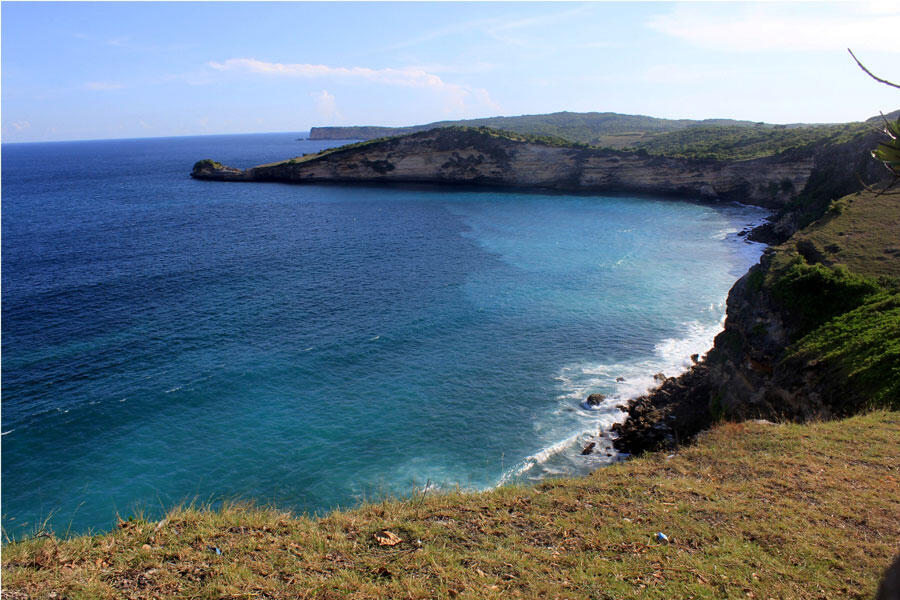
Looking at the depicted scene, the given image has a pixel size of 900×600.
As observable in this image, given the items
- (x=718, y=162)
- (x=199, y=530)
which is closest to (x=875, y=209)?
(x=199, y=530)

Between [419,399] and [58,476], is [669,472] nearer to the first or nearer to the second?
[419,399]

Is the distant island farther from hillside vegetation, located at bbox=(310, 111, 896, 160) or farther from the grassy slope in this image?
hillside vegetation, located at bbox=(310, 111, 896, 160)

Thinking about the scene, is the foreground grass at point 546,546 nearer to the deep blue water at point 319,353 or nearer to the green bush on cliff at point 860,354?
the green bush on cliff at point 860,354

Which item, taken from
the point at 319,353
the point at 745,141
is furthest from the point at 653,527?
the point at 745,141

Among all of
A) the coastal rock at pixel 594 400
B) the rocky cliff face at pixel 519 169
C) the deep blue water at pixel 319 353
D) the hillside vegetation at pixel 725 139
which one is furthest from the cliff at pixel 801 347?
the rocky cliff face at pixel 519 169

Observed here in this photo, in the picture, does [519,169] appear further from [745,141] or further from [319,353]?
[319,353]

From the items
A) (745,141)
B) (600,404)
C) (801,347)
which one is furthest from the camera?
(745,141)

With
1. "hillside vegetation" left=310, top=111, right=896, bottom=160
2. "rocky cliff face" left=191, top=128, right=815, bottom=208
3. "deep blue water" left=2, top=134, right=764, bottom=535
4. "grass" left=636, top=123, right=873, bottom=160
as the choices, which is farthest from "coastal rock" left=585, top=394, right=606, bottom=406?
"rocky cliff face" left=191, top=128, right=815, bottom=208
